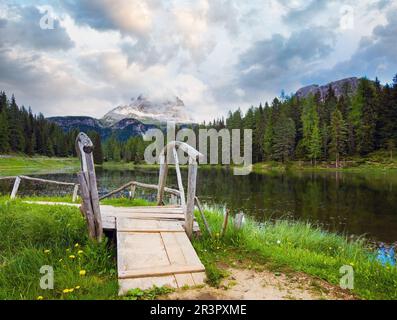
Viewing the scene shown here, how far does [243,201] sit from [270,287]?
21151 mm

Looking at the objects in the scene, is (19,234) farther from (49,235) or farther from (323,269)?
(323,269)

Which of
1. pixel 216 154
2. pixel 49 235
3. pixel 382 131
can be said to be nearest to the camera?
pixel 49 235

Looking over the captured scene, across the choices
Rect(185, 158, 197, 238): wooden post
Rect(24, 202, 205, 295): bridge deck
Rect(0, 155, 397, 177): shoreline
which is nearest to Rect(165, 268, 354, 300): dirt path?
Rect(24, 202, 205, 295): bridge deck

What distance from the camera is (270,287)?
5.61 metres

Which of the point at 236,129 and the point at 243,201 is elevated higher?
the point at 236,129

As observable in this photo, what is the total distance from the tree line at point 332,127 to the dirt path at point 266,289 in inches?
2864

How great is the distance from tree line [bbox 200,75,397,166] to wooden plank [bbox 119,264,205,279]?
7382 cm

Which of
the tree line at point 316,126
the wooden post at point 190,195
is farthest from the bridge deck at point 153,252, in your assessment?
the tree line at point 316,126

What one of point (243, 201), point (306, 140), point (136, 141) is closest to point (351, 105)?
point (306, 140)

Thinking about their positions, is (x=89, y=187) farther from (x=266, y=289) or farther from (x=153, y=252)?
(x=266, y=289)

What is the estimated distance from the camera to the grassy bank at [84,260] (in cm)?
538

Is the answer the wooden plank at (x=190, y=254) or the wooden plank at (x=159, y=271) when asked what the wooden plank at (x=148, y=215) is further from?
the wooden plank at (x=159, y=271)

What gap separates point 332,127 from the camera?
7575 cm

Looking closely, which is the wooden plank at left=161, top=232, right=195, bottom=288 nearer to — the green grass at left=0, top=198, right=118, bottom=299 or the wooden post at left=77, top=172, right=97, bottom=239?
the green grass at left=0, top=198, right=118, bottom=299
